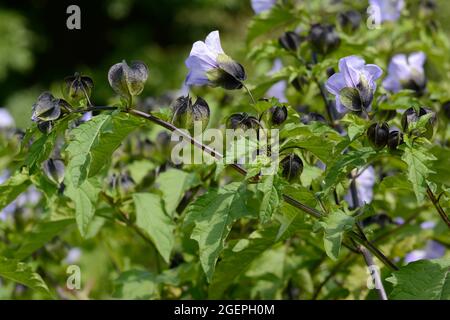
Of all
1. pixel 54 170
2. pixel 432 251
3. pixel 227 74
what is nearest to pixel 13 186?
pixel 54 170

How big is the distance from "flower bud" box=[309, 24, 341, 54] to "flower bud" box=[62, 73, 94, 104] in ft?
1.85

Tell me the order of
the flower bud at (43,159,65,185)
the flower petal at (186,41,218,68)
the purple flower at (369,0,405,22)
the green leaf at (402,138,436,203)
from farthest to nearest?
1. the purple flower at (369,0,405,22)
2. the flower bud at (43,159,65,185)
3. the flower petal at (186,41,218,68)
4. the green leaf at (402,138,436,203)

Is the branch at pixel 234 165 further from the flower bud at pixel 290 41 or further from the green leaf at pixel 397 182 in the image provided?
the flower bud at pixel 290 41

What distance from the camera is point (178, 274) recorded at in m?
1.51

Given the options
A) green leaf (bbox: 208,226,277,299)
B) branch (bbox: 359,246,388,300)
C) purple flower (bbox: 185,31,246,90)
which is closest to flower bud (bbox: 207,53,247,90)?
purple flower (bbox: 185,31,246,90)

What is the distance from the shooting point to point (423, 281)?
1091 mm

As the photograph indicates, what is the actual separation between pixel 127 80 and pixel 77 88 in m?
0.10

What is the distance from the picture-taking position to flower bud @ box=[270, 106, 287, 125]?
1172 mm

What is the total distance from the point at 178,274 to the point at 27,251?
312mm

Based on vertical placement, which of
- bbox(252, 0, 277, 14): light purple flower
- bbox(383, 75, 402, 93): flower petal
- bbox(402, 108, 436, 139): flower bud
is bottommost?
bbox(402, 108, 436, 139): flower bud

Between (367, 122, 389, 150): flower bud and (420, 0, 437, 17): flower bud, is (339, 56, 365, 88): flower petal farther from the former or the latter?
(420, 0, 437, 17): flower bud

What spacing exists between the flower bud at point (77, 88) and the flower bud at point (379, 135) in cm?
45

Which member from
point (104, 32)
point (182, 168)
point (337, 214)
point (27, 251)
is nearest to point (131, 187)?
point (182, 168)
